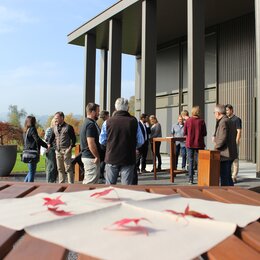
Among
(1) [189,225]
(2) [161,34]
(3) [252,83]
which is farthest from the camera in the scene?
(2) [161,34]

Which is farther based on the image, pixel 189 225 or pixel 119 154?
pixel 119 154

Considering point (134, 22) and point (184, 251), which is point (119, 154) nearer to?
point (184, 251)

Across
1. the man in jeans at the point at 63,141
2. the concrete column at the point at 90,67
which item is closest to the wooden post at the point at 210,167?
the man in jeans at the point at 63,141

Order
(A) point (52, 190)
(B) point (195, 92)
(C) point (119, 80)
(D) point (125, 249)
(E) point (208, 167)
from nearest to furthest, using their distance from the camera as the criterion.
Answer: (D) point (125, 249) < (A) point (52, 190) < (E) point (208, 167) < (B) point (195, 92) < (C) point (119, 80)

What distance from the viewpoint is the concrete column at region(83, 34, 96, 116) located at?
19734 millimetres

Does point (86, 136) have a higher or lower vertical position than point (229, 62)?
lower

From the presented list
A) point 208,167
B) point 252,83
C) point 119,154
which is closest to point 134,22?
point 252,83

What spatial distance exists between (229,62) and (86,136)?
13.1 m

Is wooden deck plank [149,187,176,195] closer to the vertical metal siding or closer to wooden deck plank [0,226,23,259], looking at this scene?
wooden deck plank [0,226,23,259]

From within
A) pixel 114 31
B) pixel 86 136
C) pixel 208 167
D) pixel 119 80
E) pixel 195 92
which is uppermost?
pixel 114 31

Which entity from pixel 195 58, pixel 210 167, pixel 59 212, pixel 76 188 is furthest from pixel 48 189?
pixel 195 58

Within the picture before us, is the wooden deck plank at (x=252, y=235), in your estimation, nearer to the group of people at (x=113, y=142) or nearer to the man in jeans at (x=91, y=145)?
the group of people at (x=113, y=142)

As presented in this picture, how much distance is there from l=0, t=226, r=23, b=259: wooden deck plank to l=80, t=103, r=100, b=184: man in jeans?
442 centimetres

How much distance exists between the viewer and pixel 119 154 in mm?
5078
